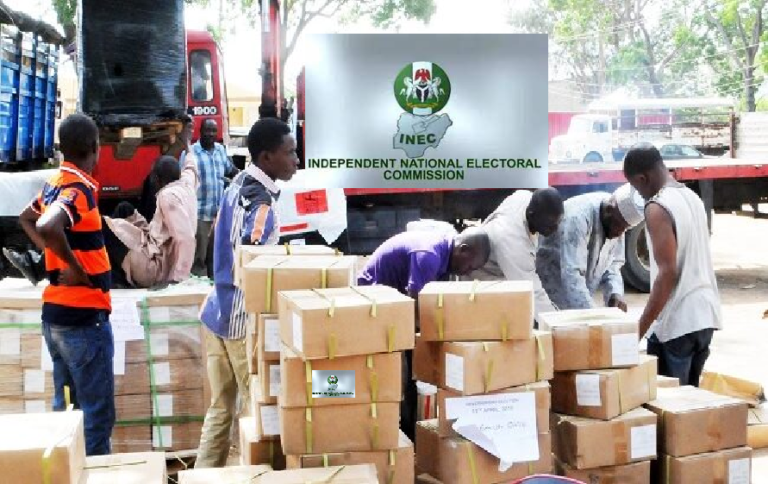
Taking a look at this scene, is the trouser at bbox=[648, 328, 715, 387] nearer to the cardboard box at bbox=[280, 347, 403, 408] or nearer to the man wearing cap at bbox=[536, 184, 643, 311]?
the man wearing cap at bbox=[536, 184, 643, 311]

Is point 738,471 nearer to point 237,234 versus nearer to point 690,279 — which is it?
point 690,279

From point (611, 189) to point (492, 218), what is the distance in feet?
20.8

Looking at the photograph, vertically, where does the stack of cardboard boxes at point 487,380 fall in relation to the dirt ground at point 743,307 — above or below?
above

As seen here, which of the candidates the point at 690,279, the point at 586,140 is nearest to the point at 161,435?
the point at 690,279

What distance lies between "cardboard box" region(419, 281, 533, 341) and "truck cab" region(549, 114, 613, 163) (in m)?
21.9

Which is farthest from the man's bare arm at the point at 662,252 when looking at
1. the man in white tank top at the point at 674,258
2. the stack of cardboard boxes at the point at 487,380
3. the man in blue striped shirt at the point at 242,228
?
the man in blue striped shirt at the point at 242,228

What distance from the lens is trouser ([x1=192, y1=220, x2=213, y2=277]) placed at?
8406 mm

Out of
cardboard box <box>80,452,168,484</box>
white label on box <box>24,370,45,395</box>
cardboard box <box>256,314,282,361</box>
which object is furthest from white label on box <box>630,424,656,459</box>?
white label on box <box>24,370,45,395</box>

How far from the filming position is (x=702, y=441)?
13.9ft

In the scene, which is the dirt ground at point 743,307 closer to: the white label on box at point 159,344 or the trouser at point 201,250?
the white label on box at point 159,344

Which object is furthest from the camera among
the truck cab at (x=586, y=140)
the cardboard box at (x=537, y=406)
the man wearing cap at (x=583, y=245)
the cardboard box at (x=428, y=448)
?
the truck cab at (x=586, y=140)

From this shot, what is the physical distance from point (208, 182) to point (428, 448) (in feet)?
18.3

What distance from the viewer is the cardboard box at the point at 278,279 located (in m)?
3.75

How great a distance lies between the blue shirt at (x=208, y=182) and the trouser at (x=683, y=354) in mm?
5246
